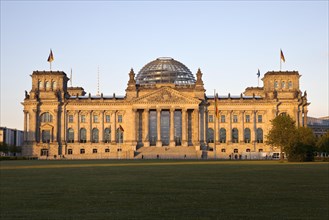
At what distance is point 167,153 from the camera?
417 feet

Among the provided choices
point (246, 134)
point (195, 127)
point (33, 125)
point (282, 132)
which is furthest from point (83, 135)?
point (282, 132)

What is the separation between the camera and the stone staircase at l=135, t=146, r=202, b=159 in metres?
124

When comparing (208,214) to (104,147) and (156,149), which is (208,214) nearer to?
(156,149)

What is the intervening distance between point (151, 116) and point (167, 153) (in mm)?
18110

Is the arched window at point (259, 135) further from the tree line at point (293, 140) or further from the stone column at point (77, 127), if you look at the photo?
the stone column at point (77, 127)

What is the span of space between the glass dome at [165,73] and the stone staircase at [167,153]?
25.6 meters

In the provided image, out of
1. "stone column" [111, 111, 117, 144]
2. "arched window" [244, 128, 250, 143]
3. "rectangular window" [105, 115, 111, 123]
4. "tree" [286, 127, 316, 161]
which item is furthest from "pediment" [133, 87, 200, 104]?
"tree" [286, 127, 316, 161]

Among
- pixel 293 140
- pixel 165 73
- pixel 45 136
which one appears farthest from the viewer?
pixel 165 73

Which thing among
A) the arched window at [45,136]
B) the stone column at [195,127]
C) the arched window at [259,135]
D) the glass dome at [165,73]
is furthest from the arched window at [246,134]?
the arched window at [45,136]

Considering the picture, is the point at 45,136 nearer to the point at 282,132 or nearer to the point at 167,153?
the point at 167,153

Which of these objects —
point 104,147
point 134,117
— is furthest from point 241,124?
point 104,147

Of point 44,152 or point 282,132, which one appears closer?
point 282,132

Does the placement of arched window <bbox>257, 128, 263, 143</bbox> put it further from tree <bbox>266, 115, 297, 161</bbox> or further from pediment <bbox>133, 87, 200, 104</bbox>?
tree <bbox>266, 115, 297, 161</bbox>

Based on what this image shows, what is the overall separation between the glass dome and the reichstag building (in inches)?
186
